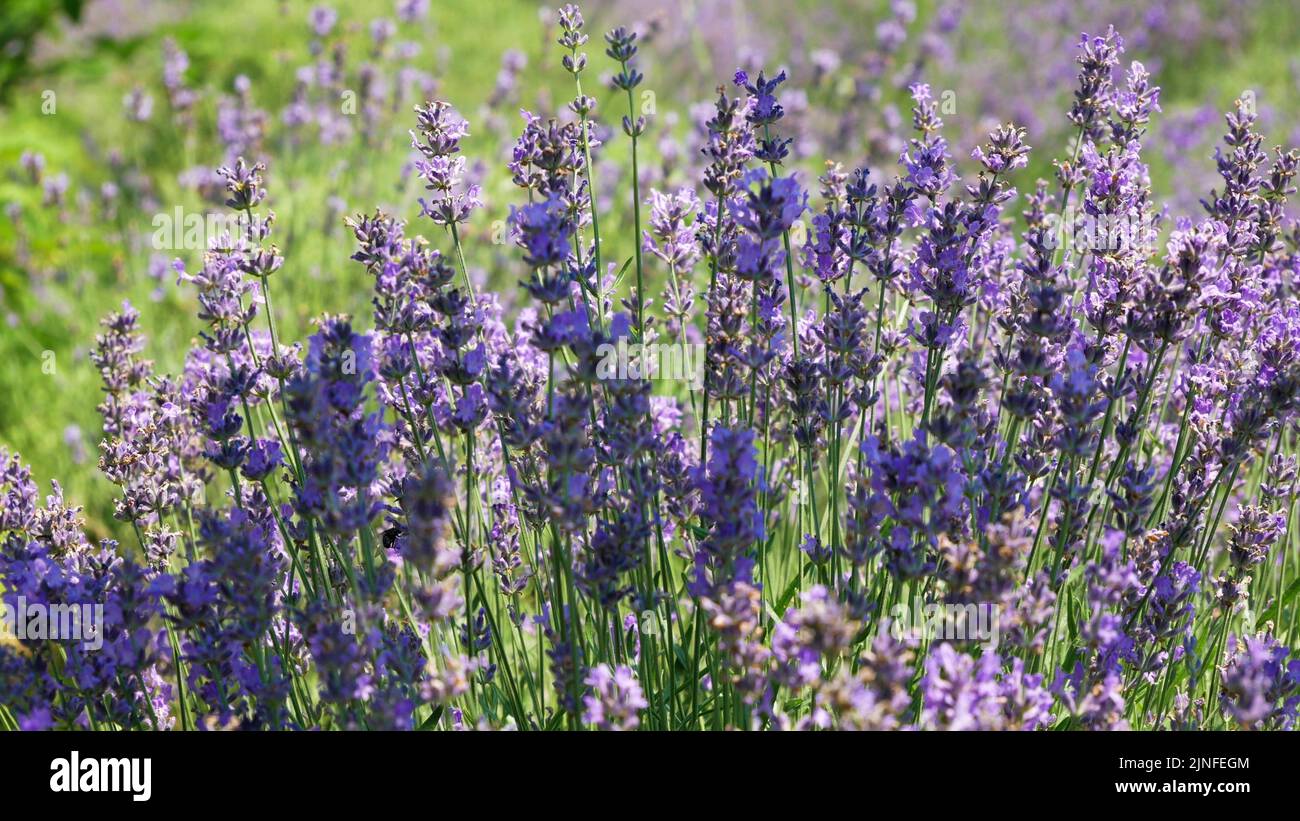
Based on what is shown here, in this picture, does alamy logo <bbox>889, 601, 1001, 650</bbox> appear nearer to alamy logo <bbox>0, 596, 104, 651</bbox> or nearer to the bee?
the bee

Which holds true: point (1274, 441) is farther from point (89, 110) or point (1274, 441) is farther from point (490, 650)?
point (89, 110)

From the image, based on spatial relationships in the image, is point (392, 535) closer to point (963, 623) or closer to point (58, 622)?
A: point (58, 622)

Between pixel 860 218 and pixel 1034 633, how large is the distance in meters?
0.88

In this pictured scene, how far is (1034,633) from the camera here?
1742 mm
